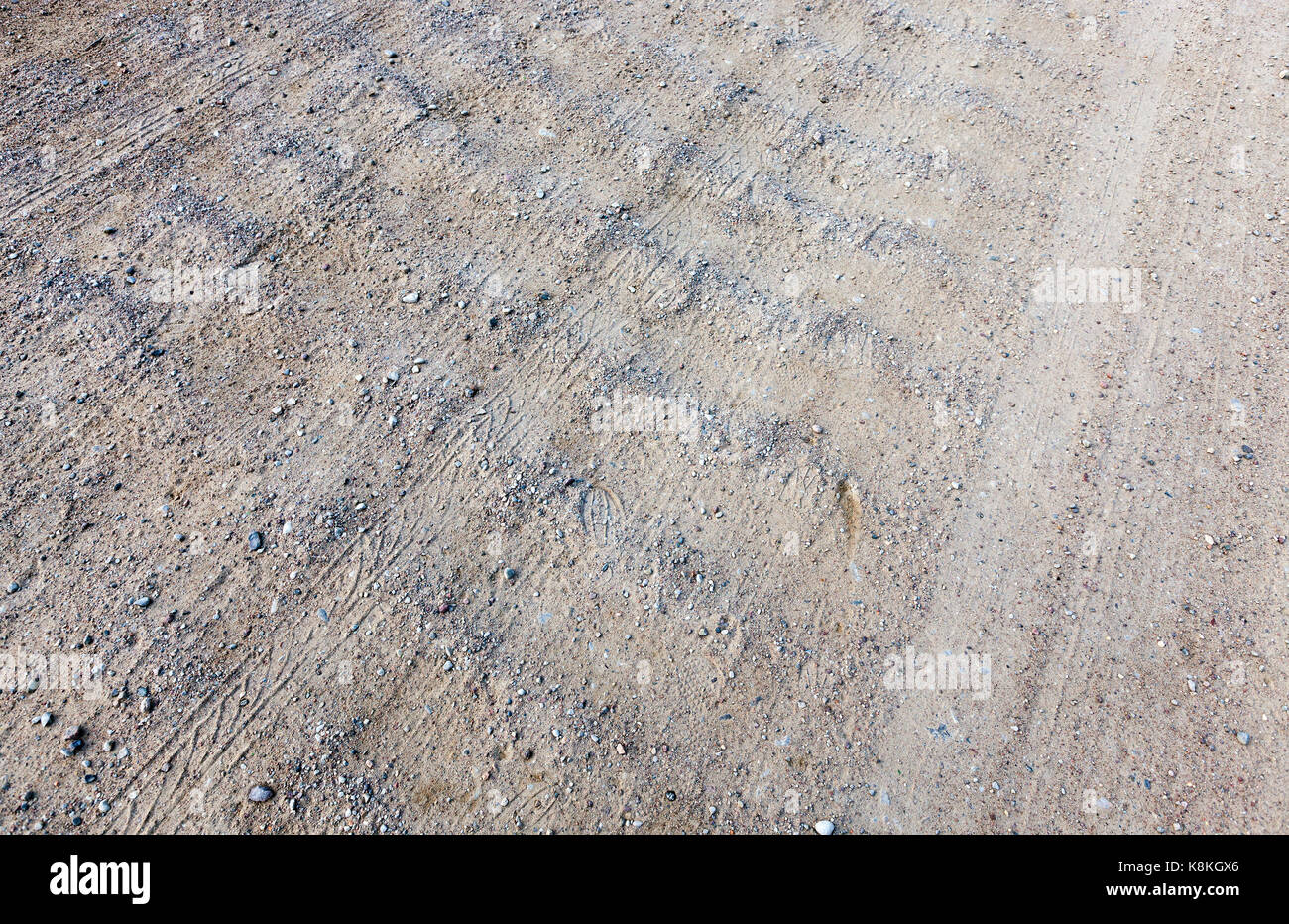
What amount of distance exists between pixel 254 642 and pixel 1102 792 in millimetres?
3909

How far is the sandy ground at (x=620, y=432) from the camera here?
340 cm

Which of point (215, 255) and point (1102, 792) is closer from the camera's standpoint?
point (1102, 792)

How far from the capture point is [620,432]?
4.27 meters

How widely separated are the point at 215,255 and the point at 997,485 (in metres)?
4.81

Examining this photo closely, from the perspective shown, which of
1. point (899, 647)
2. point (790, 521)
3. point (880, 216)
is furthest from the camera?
point (880, 216)

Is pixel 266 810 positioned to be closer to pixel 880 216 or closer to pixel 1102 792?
pixel 1102 792

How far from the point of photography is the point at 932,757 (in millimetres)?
3521

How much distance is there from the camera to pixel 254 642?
3482 mm

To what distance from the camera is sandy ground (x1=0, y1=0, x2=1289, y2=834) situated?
3396 millimetres

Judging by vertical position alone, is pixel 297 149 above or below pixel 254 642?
above

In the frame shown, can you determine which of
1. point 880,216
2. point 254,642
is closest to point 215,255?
point 254,642

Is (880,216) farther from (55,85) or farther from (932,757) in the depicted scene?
(55,85)
